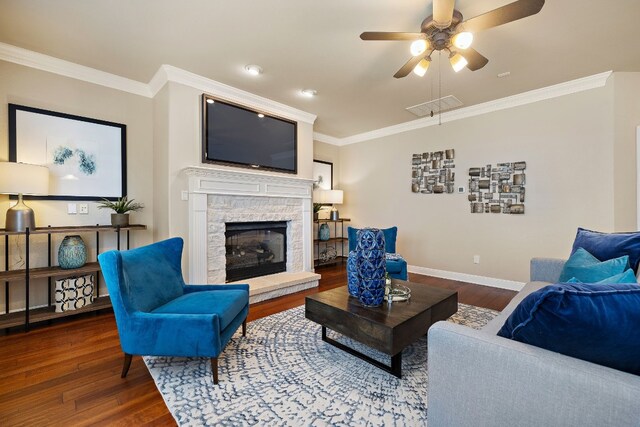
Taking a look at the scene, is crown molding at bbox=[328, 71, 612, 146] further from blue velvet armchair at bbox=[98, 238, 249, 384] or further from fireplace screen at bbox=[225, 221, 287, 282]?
blue velvet armchair at bbox=[98, 238, 249, 384]

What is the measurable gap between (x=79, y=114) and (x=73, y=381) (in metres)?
2.67

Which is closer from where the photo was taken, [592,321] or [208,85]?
[592,321]

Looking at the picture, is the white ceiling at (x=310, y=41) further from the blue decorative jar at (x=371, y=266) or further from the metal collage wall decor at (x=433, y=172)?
the blue decorative jar at (x=371, y=266)

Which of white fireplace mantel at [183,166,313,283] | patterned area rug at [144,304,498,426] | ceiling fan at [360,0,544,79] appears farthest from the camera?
white fireplace mantel at [183,166,313,283]

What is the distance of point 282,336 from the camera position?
7.88ft

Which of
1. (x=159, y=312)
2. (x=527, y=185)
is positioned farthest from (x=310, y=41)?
(x=527, y=185)

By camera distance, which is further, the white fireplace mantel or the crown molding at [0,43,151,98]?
the white fireplace mantel

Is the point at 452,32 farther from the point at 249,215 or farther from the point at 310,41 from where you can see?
the point at 249,215

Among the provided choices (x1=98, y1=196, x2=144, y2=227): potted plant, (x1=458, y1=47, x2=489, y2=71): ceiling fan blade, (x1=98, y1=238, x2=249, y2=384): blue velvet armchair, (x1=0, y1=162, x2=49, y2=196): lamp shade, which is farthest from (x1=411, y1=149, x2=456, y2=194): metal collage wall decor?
(x1=0, y1=162, x2=49, y2=196): lamp shade

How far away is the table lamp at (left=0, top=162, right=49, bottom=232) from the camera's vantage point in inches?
92.5

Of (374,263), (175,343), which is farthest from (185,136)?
(374,263)

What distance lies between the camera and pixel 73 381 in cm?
181

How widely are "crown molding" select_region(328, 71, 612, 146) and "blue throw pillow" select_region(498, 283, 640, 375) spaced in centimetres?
365

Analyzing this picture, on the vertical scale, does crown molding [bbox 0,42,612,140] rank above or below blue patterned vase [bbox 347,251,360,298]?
above
